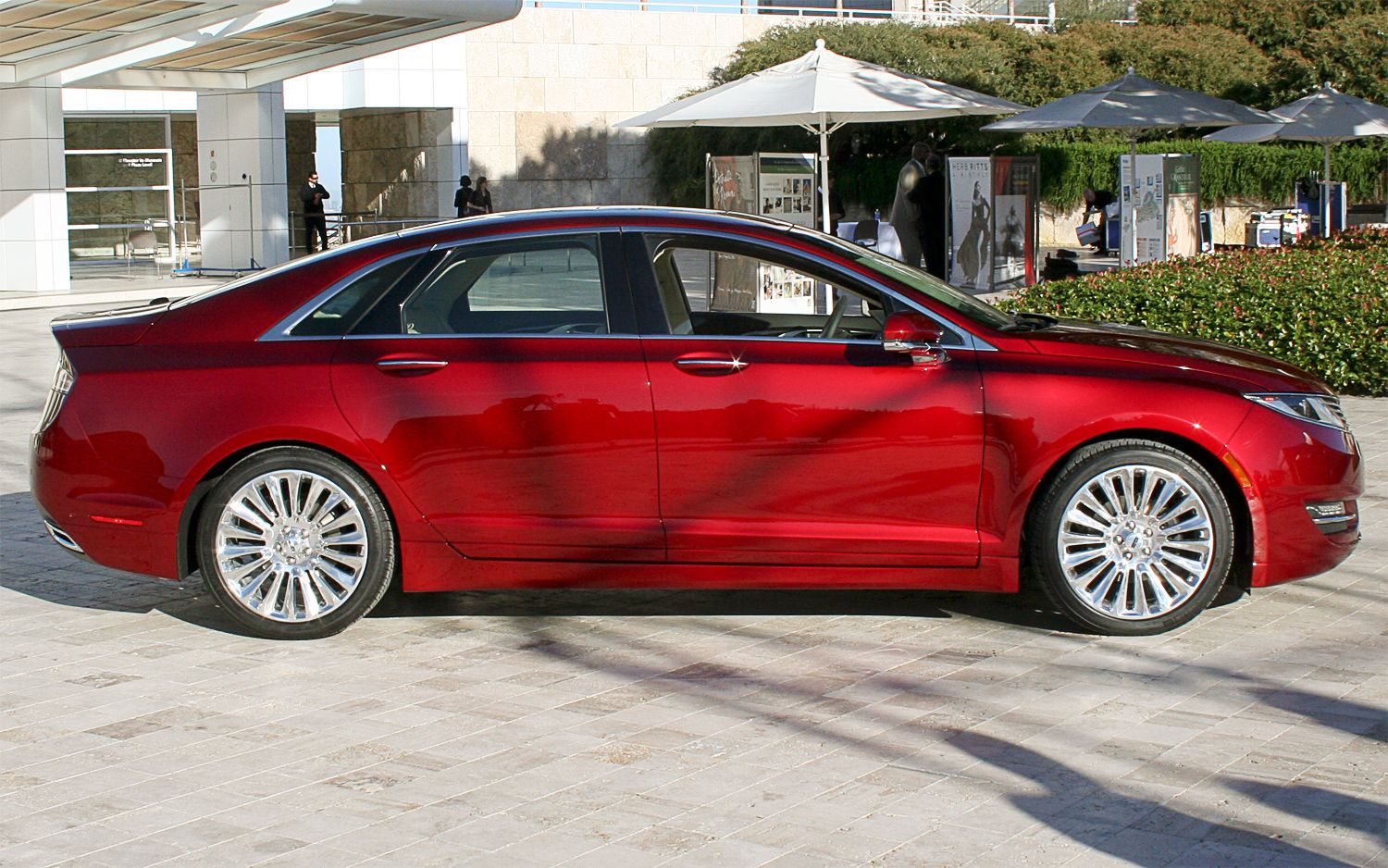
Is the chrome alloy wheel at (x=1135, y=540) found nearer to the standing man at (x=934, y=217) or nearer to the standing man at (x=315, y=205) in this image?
the standing man at (x=934, y=217)

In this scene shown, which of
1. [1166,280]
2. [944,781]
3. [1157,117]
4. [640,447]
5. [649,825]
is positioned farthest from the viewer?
[1157,117]

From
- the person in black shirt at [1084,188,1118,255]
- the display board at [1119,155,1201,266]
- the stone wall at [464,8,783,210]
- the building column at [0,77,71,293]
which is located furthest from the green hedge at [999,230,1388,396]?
the stone wall at [464,8,783,210]

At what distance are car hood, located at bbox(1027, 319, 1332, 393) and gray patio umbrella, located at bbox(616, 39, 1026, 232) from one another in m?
9.99

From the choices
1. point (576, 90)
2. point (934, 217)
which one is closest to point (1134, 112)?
point (934, 217)

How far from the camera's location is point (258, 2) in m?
23.0

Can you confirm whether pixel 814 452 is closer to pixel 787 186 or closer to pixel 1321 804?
pixel 1321 804

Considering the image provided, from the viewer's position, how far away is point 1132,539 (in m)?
6.06

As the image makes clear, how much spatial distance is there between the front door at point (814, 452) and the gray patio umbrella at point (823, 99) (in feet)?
34.6

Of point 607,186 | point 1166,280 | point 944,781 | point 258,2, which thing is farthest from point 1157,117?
point 607,186

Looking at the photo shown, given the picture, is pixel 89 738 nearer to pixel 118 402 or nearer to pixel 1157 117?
pixel 118 402

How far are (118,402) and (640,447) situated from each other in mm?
1963

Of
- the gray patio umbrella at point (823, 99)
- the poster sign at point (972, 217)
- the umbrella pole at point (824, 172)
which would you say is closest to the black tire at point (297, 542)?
the gray patio umbrella at point (823, 99)

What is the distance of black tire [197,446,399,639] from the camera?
242 inches

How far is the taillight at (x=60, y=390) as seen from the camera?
6312mm
